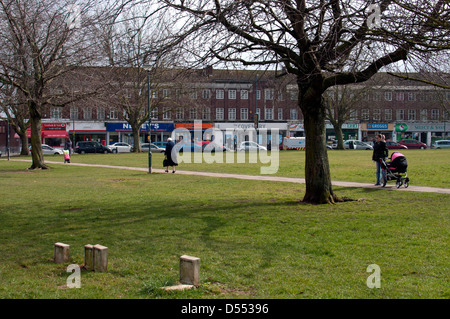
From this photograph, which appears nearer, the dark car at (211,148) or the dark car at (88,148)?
the dark car at (211,148)

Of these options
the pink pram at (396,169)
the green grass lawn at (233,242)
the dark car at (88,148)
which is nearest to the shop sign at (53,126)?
the dark car at (88,148)

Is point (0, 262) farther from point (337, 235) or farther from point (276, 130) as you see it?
point (276, 130)

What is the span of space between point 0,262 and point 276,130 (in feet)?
238

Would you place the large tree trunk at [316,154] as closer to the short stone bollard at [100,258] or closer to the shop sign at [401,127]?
the short stone bollard at [100,258]

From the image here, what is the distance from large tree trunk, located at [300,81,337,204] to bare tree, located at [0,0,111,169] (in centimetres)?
1354

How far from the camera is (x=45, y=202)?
13.1 metres

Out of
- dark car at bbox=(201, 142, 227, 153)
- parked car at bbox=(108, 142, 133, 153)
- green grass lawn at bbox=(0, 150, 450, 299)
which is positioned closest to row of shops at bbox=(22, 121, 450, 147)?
parked car at bbox=(108, 142, 133, 153)

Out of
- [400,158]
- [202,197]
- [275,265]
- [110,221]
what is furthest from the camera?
[400,158]

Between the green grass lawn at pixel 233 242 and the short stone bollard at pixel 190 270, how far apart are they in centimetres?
14

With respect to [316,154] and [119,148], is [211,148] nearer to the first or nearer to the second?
[119,148]

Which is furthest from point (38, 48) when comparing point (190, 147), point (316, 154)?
point (190, 147)

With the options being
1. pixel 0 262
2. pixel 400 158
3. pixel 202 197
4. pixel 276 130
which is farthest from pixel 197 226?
pixel 276 130

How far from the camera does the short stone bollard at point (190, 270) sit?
17.0 ft

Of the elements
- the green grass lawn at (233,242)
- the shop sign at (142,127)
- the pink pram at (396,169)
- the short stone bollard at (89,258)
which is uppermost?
the shop sign at (142,127)
